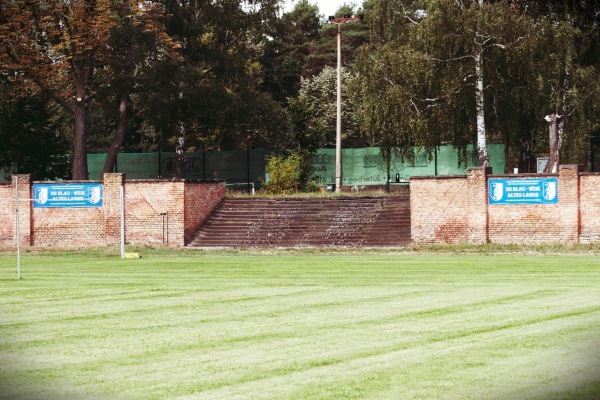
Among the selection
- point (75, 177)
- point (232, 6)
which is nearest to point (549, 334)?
point (75, 177)

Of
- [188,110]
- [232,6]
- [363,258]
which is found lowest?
[363,258]

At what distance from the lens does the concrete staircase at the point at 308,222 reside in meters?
46.0

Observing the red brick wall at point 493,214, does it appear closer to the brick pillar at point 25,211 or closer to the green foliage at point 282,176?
the green foliage at point 282,176

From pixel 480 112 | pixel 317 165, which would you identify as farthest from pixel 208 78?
pixel 480 112

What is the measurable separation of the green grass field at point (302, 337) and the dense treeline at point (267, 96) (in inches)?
975

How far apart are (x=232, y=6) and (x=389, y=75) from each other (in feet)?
45.8

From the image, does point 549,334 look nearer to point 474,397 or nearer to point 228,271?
point 474,397

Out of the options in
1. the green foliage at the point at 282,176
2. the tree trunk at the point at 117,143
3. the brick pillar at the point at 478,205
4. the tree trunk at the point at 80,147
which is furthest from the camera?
the tree trunk at the point at 117,143

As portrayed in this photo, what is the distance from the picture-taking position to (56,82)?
5784 cm

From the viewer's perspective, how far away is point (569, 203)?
42.2 m

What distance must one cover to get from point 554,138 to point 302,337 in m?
40.4

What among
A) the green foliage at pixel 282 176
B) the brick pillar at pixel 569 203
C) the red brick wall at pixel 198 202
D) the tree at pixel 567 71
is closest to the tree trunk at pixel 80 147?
the green foliage at pixel 282 176

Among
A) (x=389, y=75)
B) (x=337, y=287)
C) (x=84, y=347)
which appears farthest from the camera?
(x=389, y=75)

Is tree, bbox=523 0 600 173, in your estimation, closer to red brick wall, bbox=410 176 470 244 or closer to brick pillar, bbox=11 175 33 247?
red brick wall, bbox=410 176 470 244
